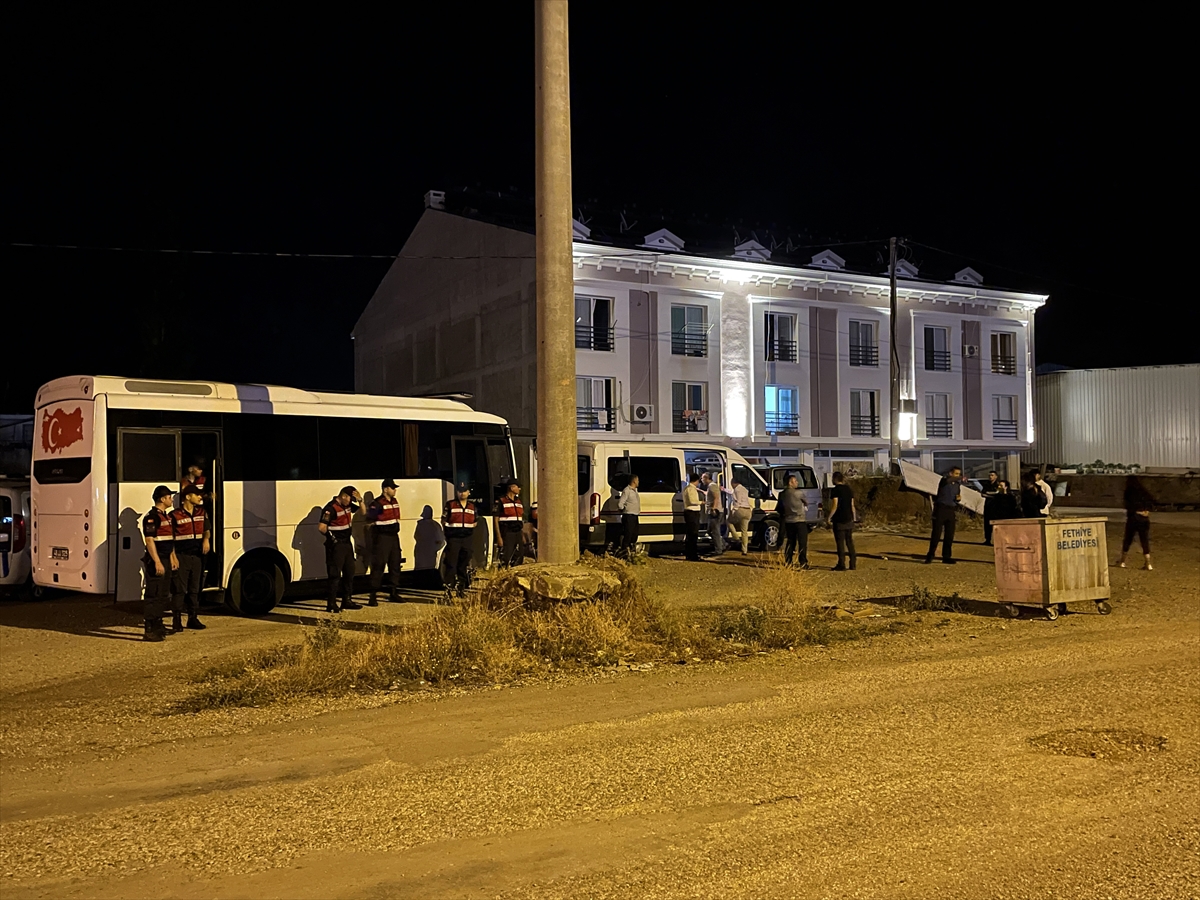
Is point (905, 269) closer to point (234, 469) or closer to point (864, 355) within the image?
point (864, 355)

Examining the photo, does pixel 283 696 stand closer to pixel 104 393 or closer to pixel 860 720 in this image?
pixel 860 720

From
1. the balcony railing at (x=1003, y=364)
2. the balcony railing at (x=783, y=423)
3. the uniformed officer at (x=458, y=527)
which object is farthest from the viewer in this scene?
the balcony railing at (x=1003, y=364)

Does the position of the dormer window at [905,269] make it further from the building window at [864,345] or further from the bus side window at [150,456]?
the bus side window at [150,456]

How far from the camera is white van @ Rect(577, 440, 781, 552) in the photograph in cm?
2066

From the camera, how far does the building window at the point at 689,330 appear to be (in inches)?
1560

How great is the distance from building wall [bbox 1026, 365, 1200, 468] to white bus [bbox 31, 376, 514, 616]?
43.3 m

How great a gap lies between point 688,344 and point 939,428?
1359 centimetres

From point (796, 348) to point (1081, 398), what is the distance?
19456mm

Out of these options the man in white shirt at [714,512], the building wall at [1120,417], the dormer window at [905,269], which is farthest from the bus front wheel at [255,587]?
the building wall at [1120,417]

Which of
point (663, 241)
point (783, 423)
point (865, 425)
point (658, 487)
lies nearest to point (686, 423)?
point (783, 423)

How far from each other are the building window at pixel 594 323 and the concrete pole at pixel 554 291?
85.3ft

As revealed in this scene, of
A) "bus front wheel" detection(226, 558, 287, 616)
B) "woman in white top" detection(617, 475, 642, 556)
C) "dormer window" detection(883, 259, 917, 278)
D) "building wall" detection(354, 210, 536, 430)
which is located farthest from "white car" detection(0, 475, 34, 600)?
"dormer window" detection(883, 259, 917, 278)

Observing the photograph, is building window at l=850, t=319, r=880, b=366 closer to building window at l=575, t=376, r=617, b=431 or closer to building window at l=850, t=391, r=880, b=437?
building window at l=850, t=391, r=880, b=437

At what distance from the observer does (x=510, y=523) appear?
53.6ft
